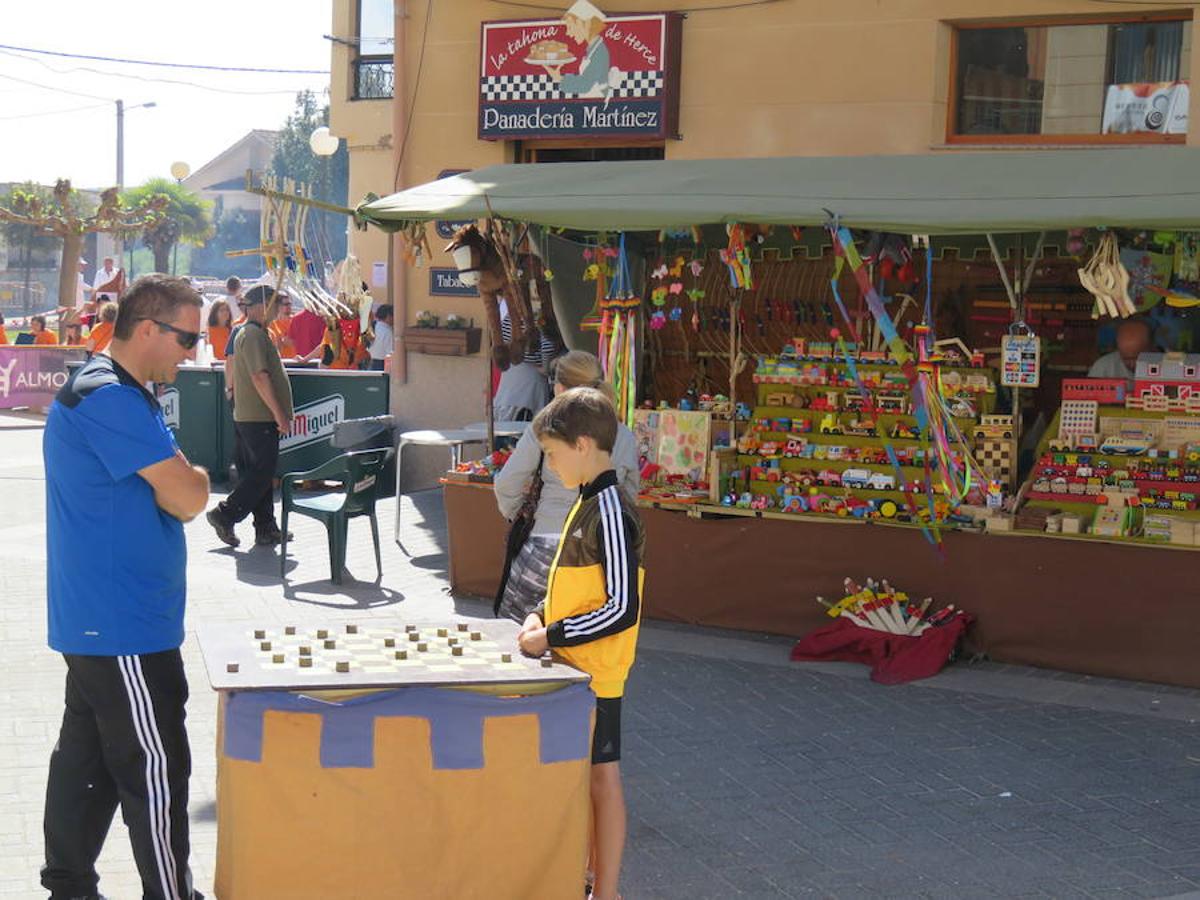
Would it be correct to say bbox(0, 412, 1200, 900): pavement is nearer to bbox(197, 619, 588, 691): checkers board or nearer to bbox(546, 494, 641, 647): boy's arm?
bbox(197, 619, 588, 691): checkers board

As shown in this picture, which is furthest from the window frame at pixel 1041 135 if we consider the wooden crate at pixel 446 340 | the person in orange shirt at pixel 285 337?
the person in orange shirt at pixel 285 337

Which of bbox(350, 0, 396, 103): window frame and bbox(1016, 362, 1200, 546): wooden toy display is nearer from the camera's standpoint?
bbox(1016, 362, 1200, 546): wooden toy display

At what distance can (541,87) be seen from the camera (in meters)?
12.6

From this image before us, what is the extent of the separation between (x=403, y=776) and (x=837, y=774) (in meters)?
2.54

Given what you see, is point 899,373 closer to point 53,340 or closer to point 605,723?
point 605,723

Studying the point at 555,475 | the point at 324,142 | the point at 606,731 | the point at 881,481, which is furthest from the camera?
the point at 324,142

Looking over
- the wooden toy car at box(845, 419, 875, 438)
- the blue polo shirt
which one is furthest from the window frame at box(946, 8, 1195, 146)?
the blue polo shirt

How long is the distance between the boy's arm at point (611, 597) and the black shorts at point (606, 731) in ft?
0.83

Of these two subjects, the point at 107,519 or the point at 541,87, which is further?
the point at 541,87

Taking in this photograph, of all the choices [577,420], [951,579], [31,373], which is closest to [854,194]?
[951,579]

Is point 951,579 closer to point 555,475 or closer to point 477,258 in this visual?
point 555,475

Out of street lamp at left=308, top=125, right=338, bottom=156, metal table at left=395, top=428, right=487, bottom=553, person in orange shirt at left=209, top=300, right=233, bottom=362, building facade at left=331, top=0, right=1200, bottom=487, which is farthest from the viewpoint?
street lamp at left=308, top=125, right=338, bottom=156

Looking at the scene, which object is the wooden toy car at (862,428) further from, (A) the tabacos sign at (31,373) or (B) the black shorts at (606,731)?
(A) the tabacos sign at (31,373)

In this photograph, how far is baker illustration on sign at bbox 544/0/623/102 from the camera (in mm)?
12195
